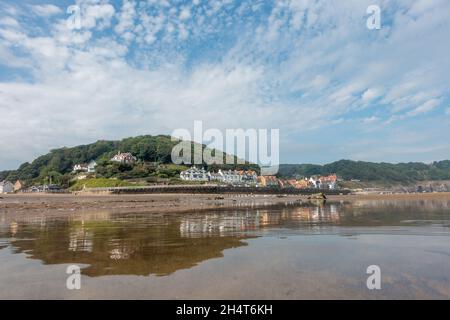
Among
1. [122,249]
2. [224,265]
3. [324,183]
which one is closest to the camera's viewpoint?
[224,265]

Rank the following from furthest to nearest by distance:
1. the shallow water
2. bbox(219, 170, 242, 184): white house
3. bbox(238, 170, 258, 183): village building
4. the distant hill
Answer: the distant hill → bbox(238, 170, 258, 183): village building → bbox(219, 170, 242, 184): white house → the shallow water

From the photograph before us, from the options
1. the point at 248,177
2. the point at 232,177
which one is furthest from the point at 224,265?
the point at 248,177

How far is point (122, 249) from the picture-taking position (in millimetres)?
7988

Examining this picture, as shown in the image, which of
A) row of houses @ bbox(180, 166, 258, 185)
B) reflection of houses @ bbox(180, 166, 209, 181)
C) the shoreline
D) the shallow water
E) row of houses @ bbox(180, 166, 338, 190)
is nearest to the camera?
the shallow water

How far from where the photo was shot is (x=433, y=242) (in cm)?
908

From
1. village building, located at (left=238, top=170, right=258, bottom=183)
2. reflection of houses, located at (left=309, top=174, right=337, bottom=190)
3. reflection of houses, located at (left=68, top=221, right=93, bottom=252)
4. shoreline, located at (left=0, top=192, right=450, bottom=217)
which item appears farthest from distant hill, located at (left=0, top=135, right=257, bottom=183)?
reflection of houses, located at (left=68, top=221, right=93, bottom=252)

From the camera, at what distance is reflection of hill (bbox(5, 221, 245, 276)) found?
6.27m

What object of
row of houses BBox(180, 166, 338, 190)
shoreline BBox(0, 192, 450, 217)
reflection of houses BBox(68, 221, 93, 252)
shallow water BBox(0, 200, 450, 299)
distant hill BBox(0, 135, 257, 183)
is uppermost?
distant hill BBox(0, 135, 257, 183)

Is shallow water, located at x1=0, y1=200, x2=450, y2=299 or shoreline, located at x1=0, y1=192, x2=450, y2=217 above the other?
shallow water, located at x1=0, y1=200, x2=450, y2=299

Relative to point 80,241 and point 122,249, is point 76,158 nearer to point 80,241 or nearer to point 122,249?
point 80,241

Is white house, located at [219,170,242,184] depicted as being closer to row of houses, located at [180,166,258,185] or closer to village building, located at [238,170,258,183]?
row of houses, located at [180,166,258,185]

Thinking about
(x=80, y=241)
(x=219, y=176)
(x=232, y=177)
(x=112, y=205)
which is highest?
(x=219, y=176)

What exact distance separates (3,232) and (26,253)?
528 centimetres

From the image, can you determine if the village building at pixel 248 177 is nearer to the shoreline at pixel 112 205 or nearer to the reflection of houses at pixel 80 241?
the shoreline at pixel 112 205
